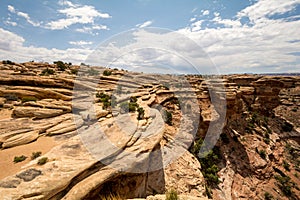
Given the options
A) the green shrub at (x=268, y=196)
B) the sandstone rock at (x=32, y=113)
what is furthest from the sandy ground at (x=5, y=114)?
the green shrub at (x=268, y=196)

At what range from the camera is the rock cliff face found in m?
7.17

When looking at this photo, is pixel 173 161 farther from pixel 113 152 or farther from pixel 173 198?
pixel 173 198

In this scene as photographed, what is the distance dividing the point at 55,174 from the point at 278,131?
37384 millimetres

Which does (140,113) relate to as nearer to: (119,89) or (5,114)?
(119,89)

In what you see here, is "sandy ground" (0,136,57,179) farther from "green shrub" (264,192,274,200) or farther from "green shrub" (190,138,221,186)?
"green shrub" (264,192,274,200)

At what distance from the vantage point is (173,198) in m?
5.60

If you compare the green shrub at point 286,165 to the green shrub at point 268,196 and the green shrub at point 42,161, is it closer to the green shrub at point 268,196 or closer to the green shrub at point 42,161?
the green shrub at point 268,196

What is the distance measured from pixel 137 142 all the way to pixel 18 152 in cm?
580

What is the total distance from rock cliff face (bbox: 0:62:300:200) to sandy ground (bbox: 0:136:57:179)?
0.15ft

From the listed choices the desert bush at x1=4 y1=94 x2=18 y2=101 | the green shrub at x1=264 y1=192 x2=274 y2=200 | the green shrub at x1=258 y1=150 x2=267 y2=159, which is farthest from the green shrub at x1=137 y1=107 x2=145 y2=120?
the green shrub at x1=258 y1=150 x2=267 y2=159

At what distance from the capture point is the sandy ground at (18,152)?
712 cm

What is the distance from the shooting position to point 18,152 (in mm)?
8555

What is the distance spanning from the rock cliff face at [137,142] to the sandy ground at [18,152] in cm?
5

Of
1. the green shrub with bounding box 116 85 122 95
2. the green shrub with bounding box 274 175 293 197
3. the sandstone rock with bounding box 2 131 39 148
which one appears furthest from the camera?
the green shrub with bounding box 116 85 122 95
